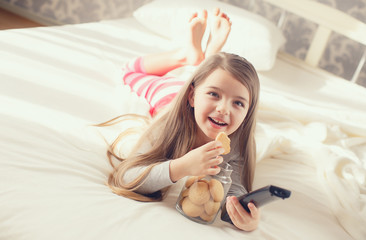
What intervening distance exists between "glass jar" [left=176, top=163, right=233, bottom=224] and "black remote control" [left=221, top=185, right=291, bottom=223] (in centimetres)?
4

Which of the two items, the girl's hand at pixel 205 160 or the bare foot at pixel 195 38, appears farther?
the bare foot at pixel 195 38

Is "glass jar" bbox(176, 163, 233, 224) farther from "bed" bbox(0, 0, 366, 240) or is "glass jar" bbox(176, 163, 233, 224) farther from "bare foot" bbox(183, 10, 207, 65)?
"bare foot" bbox(183, 10, 207, 65)

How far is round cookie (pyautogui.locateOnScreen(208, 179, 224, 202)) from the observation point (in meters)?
0.72

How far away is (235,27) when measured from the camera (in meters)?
1.72

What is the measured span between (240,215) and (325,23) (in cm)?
129

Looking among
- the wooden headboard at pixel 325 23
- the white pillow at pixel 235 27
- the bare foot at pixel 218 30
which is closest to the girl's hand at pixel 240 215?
the bare foot at pixel 218 30

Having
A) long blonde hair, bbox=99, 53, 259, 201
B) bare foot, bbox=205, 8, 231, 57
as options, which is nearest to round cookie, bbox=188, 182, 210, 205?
long blonde hair, bbox=99, 53, 259, 201

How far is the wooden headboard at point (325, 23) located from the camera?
5.54 feet

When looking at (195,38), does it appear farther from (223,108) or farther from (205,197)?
(205,197)

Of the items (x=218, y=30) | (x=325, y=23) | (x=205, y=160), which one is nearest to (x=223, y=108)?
(x=205, y=160)

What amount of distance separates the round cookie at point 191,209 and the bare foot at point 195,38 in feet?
2.11

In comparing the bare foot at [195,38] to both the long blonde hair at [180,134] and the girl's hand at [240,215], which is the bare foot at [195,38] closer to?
the long blonde hair at [180,134]

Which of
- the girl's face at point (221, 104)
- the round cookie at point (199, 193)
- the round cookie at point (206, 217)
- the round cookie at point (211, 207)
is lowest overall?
the round cookie at point (206, 217)

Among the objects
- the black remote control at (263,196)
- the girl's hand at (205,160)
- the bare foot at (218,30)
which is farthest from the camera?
the bare foot at (218,30)
